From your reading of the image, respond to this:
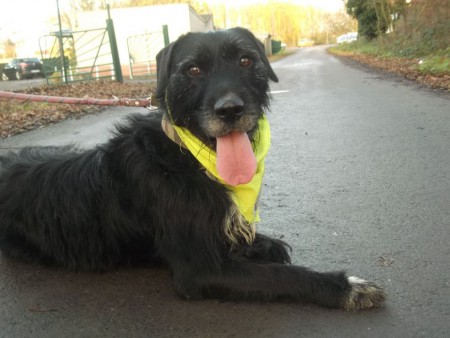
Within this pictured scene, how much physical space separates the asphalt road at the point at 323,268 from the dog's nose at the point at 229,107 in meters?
1.25

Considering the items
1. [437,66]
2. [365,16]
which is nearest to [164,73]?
[437,66]

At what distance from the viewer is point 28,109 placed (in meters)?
12.0

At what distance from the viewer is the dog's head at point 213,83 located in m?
2.89

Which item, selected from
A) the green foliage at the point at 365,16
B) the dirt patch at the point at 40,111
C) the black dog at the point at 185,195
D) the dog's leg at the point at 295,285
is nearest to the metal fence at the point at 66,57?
the dirt patch at the point at 40,111

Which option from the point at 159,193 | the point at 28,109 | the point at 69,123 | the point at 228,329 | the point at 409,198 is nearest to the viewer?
the point at 228,329

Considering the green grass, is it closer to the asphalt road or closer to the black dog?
the asphalt road

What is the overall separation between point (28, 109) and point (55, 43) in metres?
10.1

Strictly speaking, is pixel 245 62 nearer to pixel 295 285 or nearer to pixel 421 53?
pixel 295 285

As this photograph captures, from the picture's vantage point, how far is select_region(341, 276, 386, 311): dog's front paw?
8.91 feet

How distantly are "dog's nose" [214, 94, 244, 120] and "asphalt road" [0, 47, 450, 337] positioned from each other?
1249mm

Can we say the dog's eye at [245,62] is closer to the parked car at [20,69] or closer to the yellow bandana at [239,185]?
the yellow bandana at [239,185]

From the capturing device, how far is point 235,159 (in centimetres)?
299

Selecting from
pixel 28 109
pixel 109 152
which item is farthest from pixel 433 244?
pixel 28 109

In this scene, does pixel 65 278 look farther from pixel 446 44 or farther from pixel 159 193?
pixel 446 44
